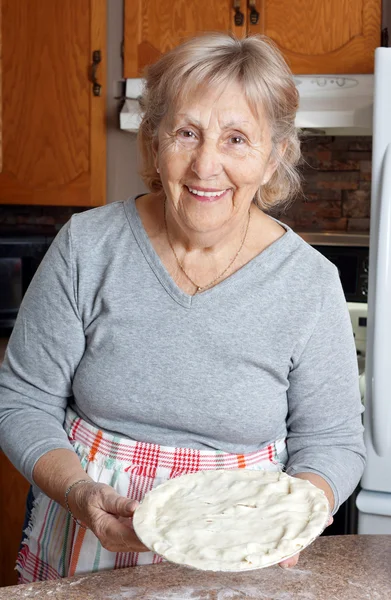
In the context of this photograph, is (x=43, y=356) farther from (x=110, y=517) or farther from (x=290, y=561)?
(x=290, y=561)

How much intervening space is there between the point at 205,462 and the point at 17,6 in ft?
7.14

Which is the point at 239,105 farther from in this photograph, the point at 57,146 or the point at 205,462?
the point at 57,146

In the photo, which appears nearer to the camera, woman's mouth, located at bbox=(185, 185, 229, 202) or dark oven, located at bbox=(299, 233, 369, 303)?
woman's mouth, located at bbox=(185, 185, 229, 202)

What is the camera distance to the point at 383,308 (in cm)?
187

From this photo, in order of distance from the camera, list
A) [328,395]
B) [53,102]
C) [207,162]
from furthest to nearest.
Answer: [53,102], [328,395], [207,162]

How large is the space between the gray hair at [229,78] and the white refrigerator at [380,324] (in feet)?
1.73

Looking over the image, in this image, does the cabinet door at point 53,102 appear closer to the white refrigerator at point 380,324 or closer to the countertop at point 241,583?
the white refrigerator at point 380,324

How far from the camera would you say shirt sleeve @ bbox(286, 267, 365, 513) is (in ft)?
4.36

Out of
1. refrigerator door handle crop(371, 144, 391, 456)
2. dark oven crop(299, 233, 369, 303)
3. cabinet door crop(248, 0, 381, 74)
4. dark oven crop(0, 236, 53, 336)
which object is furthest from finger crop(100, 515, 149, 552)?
cabinet door crop(248, 0, 381, 74)

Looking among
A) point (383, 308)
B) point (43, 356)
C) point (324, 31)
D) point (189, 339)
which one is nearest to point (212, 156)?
point (189, 339)

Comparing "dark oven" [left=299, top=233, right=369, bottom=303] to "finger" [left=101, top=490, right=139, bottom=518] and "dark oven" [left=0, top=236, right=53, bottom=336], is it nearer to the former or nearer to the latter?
"dark oven" [left=0, top=236, right=53, bottom=336]

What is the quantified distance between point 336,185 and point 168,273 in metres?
1.77

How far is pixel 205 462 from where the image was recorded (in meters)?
1.31

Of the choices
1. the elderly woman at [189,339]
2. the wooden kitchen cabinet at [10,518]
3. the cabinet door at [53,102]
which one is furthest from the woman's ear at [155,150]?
the cabinet door at [53,102]
